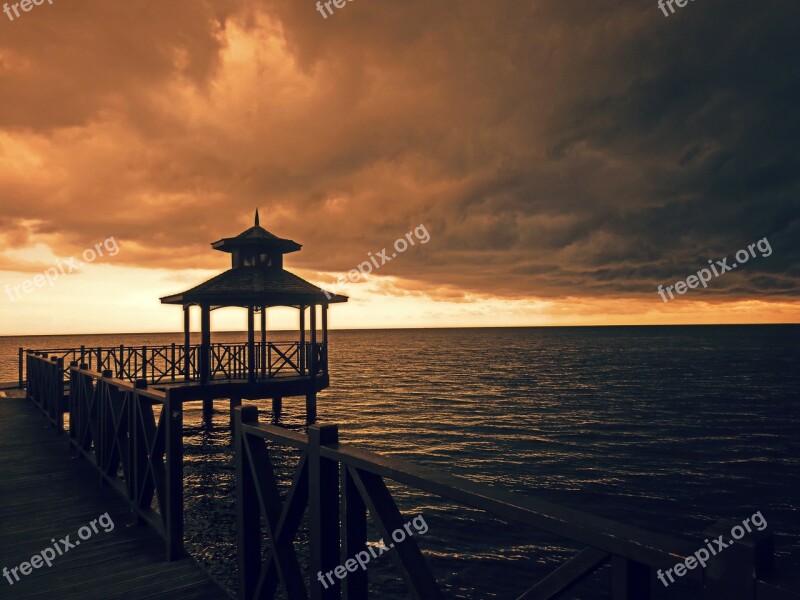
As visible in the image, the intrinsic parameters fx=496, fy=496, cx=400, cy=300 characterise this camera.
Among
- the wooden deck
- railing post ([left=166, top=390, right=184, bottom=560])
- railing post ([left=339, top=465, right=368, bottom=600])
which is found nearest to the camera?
railing post ([left=339, top=465, right=368, bottom=600])

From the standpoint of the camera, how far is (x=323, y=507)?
102 inches

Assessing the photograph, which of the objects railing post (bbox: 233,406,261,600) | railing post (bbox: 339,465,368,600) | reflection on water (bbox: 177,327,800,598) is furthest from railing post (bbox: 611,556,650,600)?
reflection on water (bbox: 177,327,800,598)

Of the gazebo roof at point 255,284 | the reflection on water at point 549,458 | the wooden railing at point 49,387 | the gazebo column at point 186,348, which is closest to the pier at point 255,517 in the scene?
the wooden railing at point 49,387

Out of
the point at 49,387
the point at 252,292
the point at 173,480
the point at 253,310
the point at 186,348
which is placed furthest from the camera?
the point at 253,310

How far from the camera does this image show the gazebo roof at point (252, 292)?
16.6 m

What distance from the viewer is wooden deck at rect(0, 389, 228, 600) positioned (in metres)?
3.87

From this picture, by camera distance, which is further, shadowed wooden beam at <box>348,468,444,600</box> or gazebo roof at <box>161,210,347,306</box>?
gazebo roof at <box>161,210,347,306</box>

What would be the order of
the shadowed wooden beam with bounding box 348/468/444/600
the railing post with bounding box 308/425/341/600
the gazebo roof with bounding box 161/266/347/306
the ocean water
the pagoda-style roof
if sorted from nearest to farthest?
the shadowed wooden beam with bounding box 348/468/444/600 → the railing post with bounding box 308/425/341/600 → the ocean water → the gazebo roof with bounding box 161/266/347/306 → the pagoda-style roof

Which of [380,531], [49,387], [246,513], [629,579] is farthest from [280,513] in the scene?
[49,387]

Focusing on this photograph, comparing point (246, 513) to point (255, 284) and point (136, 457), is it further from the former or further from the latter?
point (255, 284)

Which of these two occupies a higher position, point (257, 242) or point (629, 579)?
point (257, 242)

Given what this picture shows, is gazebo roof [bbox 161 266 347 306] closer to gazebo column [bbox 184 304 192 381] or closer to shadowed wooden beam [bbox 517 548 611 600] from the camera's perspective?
gazebo column [bbox 184 304 192 381]

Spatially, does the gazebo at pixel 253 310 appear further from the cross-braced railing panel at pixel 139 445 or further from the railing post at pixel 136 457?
the railing post at pixel 136 457

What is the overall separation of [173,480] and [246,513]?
1.37 metres
